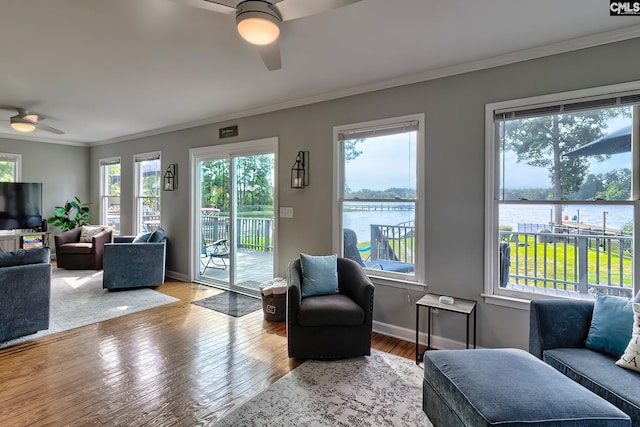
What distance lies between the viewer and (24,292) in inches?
117

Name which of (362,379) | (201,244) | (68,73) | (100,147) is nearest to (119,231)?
(100,147)

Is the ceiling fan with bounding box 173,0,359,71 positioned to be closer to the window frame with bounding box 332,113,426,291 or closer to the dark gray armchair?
the window frame with bounding box 332,113,426,291

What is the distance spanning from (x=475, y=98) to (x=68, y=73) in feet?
12.9

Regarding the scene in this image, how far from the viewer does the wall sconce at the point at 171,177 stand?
5.41 m

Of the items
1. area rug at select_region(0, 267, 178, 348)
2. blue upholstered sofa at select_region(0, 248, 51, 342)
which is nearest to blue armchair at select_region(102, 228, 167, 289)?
area rug at select_region(0, 267, 178, 348)

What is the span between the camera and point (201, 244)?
530cm

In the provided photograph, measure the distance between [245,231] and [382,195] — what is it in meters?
2.22

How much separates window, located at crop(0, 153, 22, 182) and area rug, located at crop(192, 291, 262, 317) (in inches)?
204

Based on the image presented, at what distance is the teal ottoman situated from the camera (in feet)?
4.40

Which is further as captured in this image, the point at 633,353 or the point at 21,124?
the point at 21,124

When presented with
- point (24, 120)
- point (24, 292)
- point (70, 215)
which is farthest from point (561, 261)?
point (70, 215)

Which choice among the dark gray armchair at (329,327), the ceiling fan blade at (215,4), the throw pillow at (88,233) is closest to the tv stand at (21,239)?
the throw pillow at (88,233)

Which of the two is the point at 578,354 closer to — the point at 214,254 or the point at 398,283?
the point at 398,283

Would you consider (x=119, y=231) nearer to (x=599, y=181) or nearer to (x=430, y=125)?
(x=430, y=125)
